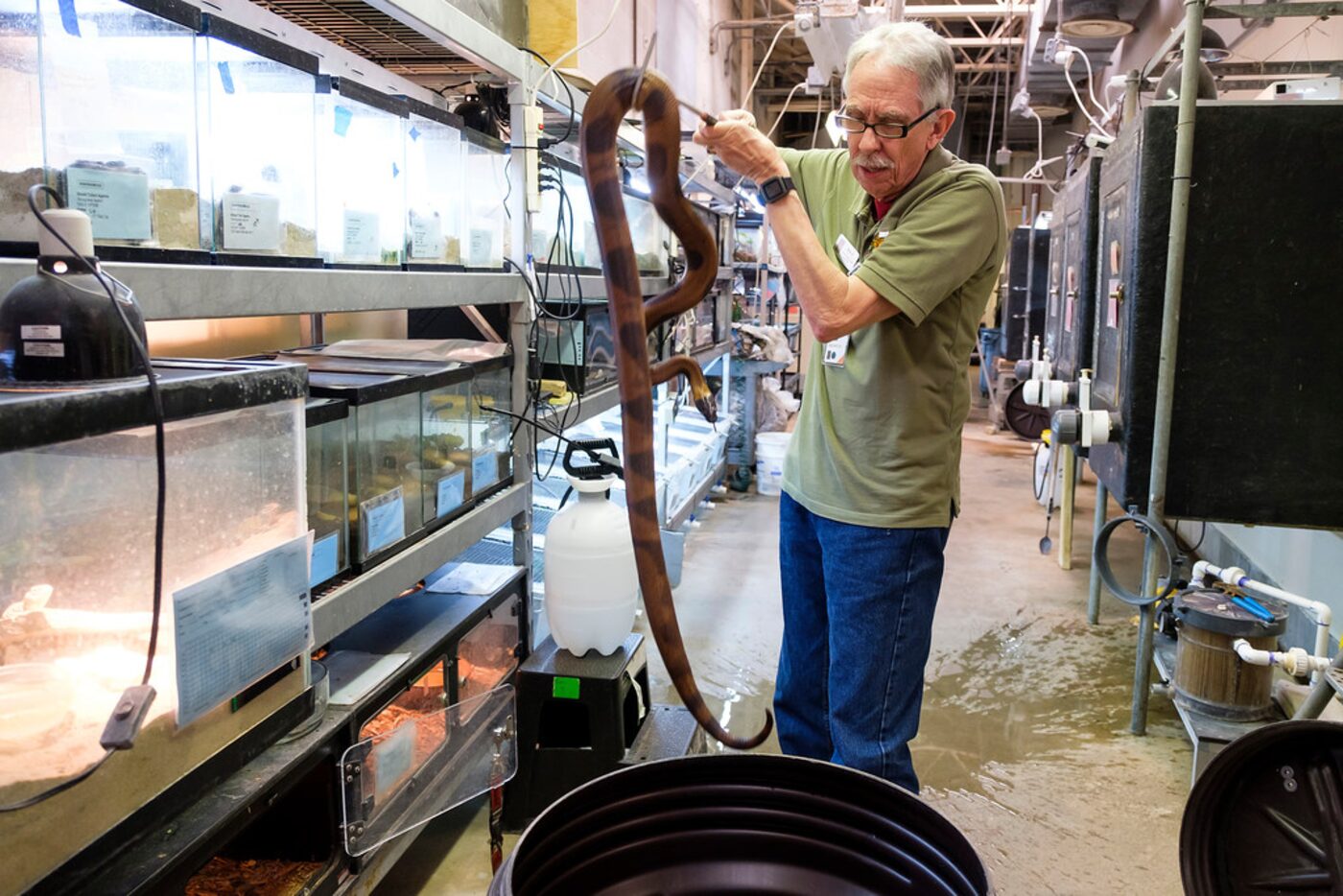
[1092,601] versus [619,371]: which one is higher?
[619,371]

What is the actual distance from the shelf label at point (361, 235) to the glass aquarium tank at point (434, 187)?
13 centimetres

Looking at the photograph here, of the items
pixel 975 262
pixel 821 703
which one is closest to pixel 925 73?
pixel 975 262

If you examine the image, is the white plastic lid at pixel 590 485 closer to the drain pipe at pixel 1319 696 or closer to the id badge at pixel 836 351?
the id badge at pixel 836 351

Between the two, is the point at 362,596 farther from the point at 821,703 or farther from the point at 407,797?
the point at 821,703

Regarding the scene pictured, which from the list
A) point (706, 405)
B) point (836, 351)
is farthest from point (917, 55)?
point (706, 405)

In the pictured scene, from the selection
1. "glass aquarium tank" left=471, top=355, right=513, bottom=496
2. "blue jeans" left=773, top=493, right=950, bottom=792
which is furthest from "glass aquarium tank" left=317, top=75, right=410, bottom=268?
"blue jeans" left=773, top=493, right=950, bottom=792

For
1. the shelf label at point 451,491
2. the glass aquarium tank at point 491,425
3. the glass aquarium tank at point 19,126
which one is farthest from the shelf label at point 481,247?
the glass aquarium tank at point 19,126

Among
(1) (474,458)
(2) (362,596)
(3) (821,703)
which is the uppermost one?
(1) (474,458)

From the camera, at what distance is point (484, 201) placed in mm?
2432

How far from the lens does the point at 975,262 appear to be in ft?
5.14

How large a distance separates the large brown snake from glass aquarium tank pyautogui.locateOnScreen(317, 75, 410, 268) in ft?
3.55

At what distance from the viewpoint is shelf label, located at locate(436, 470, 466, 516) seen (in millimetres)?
2172

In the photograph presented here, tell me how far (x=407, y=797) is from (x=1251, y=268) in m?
2.28

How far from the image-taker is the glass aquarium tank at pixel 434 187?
2.05 meters
